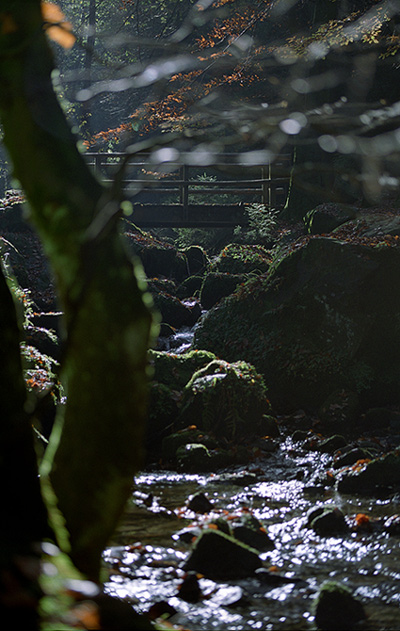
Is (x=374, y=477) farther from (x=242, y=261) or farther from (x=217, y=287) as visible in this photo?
(x=242, y=261)

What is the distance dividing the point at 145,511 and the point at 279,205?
1488 centimetres

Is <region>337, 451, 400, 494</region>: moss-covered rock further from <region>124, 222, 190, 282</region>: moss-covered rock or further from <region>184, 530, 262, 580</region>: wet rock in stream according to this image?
<region>124, 222, 190, 282</region>: moss-covered rock

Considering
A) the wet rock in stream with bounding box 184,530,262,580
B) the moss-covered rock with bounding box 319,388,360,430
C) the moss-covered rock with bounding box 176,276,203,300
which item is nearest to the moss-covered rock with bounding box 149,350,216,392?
the moss-covered rock with bounding box 319,388,360,430

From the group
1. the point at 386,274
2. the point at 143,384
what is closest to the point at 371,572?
the point at 143,384

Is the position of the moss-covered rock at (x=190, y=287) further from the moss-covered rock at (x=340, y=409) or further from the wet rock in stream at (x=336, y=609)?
the wet rock in stream at (x=336, y=609)

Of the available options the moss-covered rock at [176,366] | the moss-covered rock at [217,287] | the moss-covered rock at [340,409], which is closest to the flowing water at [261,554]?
the moss-covered rock at [340,409]

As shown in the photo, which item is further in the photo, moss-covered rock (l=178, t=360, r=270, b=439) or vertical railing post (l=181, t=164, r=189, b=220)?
vertical railing post (l=181, t=164, r=189, b=220)

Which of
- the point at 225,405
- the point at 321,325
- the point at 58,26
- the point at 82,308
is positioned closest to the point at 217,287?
the point at 321,325

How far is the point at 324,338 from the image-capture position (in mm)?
10977

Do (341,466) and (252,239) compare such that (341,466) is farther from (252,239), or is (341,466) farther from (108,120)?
(108,120)

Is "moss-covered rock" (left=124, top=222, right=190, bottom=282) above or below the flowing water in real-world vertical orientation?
above

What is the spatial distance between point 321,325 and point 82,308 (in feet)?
29.3

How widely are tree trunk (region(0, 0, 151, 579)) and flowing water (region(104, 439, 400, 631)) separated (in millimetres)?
2099

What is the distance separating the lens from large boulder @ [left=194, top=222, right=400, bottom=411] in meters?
10.6
